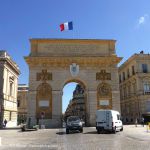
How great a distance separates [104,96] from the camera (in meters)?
41.0

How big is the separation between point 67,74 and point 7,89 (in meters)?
13.0

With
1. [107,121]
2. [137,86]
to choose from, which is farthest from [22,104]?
[107,121]

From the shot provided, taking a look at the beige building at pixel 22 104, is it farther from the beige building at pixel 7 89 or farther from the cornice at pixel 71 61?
the cornice at pixel 71 61

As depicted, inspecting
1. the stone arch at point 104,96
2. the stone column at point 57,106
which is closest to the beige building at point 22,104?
the stone column at point 57,106

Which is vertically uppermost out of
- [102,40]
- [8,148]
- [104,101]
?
[102,40]

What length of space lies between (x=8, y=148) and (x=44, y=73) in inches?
1029

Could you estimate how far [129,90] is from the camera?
2242 inches

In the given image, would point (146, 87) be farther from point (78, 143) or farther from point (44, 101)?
point (78, 143)

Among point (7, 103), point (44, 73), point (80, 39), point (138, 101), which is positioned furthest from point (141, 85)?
point (7, 103)

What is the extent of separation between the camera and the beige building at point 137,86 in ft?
165

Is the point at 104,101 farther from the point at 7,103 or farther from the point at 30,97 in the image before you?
the point at 7,103

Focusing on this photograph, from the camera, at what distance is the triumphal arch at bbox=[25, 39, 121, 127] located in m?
40.0

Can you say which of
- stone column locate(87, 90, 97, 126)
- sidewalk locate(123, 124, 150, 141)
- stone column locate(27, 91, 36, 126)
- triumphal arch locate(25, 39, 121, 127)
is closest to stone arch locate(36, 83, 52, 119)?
triumphal arch locate(25, 39, 121, 127)

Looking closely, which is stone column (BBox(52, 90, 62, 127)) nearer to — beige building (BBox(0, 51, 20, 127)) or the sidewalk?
beige building (BBox(0, 51, 20, 127))
